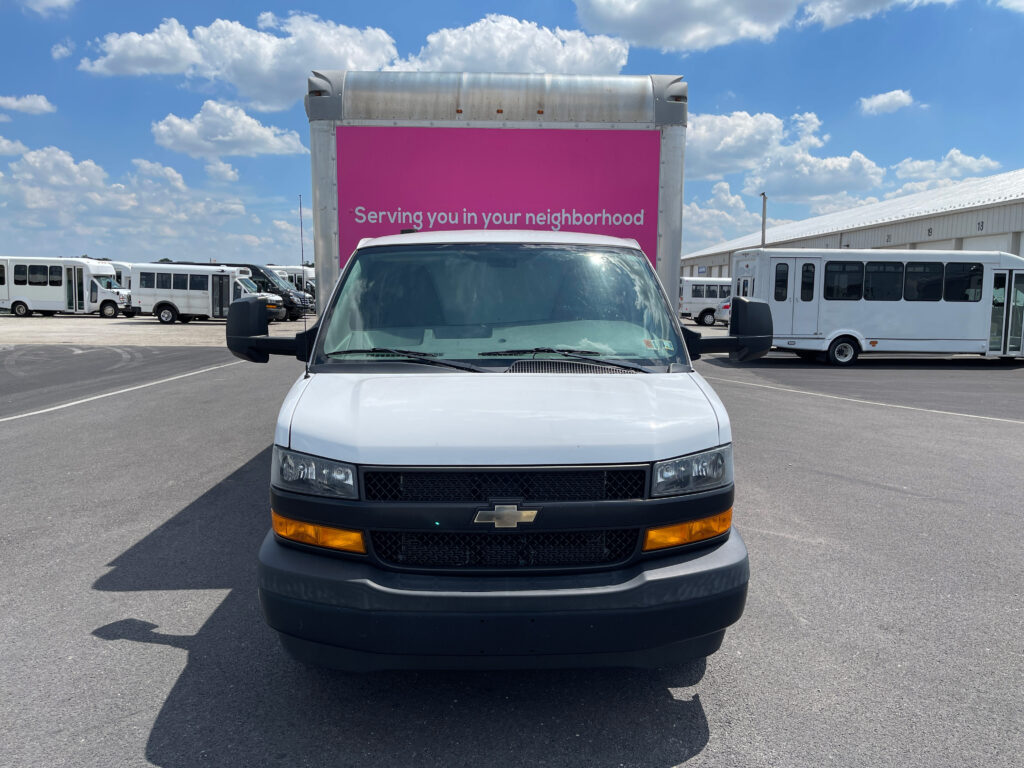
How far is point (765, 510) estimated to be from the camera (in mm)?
6203

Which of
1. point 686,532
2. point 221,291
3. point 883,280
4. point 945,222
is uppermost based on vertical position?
point 945,222

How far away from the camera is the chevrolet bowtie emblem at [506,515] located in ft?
9.37

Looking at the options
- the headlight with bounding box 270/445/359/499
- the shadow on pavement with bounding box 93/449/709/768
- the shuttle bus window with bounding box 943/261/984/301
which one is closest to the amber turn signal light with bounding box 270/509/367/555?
the headlight with bounding box 270/445/359/499

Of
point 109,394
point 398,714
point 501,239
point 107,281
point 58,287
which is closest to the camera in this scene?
point 398,714

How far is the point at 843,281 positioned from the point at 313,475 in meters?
20.2

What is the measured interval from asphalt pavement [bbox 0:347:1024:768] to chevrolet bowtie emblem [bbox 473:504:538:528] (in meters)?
0.83

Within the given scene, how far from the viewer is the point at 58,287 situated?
4141cm

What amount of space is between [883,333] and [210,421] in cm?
1729

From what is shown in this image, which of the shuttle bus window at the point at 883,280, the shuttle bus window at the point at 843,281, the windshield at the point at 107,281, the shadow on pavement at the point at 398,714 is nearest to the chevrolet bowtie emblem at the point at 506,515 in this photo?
the shadow on pavement at the point at 398,714

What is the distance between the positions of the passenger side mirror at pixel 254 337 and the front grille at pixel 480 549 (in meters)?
1.64

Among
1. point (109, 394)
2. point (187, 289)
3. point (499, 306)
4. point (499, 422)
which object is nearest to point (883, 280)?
point (109, 394)

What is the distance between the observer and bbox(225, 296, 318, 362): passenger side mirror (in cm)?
422

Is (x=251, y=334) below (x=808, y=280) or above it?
below

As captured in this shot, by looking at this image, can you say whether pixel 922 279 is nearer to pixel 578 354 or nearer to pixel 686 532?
pixel 578 354
